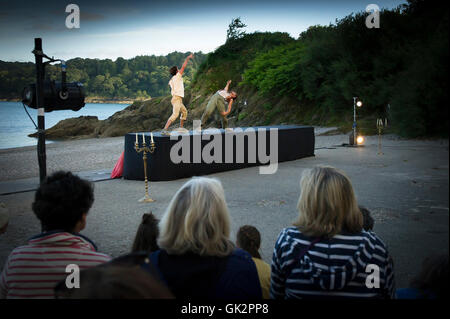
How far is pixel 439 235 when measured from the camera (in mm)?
1055

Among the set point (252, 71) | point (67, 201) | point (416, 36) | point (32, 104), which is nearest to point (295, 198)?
point (32, 104)

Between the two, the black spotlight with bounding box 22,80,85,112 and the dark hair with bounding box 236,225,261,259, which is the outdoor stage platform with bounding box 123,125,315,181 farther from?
the dark hair with bounding box 236,225,261,259

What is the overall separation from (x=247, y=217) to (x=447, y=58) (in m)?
4.63

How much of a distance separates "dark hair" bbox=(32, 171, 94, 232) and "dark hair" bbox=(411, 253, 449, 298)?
1572 millimetres

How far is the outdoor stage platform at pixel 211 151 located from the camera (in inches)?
338

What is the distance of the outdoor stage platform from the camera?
859 cm

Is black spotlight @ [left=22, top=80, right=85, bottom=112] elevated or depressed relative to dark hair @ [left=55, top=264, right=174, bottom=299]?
elevated

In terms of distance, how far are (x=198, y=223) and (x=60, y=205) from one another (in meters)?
0.76

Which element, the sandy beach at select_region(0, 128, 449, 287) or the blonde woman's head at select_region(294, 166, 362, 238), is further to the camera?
the blonde woman's head at select_region(294, 166, 362, 238)

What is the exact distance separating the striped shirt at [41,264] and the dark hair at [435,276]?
1425mm

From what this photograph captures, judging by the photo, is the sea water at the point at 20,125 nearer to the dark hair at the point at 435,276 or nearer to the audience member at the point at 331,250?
the audience member at the point at 331,250

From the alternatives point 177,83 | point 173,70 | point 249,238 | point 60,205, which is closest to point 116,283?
point 60,205

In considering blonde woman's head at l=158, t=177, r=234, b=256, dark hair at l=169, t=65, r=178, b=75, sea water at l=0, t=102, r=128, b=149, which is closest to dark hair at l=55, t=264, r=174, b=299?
blonde woman's head at l=158, t=177, r=234, b=256
